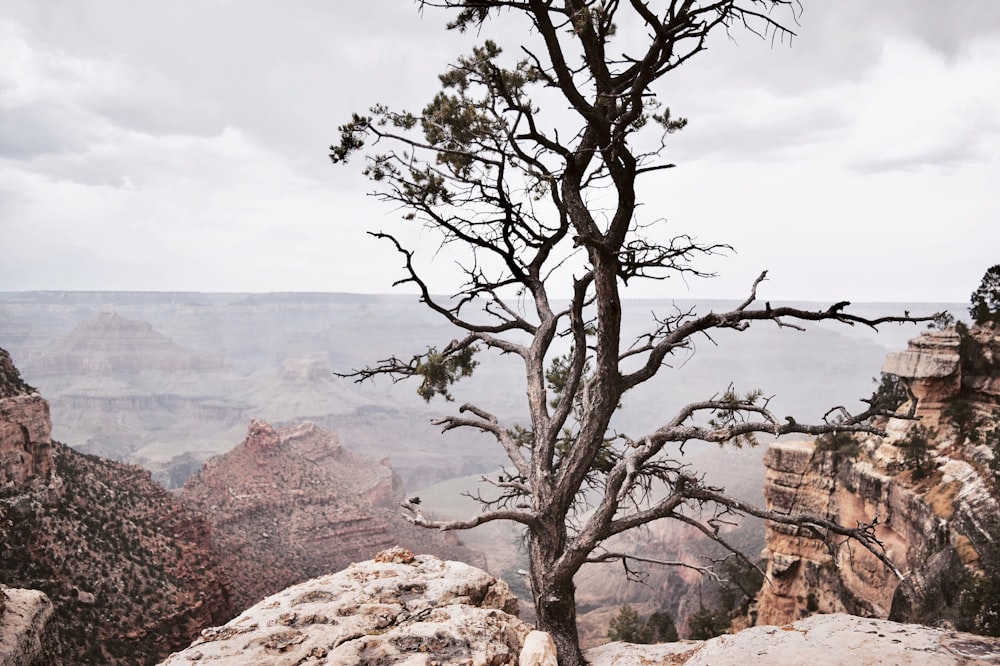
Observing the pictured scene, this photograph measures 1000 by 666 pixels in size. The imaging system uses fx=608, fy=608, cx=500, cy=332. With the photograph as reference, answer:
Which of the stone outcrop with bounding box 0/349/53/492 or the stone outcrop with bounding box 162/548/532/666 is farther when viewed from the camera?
the stone outcrop with bounding box 0/349/53/492

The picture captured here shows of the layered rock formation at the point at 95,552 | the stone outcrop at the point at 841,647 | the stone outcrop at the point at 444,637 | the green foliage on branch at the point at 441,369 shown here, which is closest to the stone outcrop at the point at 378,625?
the stone outcrop at the point at 444,637

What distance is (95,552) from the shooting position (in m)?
24.0

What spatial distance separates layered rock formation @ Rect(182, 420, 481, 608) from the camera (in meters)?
41.7

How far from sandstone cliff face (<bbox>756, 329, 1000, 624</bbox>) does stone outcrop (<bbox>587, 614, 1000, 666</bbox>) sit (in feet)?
22.6

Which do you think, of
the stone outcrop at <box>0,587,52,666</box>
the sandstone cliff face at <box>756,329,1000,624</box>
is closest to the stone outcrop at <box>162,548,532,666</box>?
the stone outcrop at <box>0,587,52,666</box>

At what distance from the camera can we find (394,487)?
8694 centimetres

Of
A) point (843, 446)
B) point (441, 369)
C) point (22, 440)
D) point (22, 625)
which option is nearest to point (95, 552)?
point (22, 440)

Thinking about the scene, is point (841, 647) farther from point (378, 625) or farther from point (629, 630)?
point (629, 630)

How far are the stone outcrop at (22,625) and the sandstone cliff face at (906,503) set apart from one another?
13004 mm

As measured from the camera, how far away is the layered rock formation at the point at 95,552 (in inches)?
830

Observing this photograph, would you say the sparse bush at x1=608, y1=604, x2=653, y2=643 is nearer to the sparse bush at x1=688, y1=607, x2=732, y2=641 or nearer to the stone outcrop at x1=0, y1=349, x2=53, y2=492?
the sparse bush at x1=688, y1=607, x2=732, y2=641

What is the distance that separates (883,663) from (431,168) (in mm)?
6678

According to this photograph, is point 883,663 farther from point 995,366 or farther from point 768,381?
point 768,381

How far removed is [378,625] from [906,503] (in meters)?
17.9
